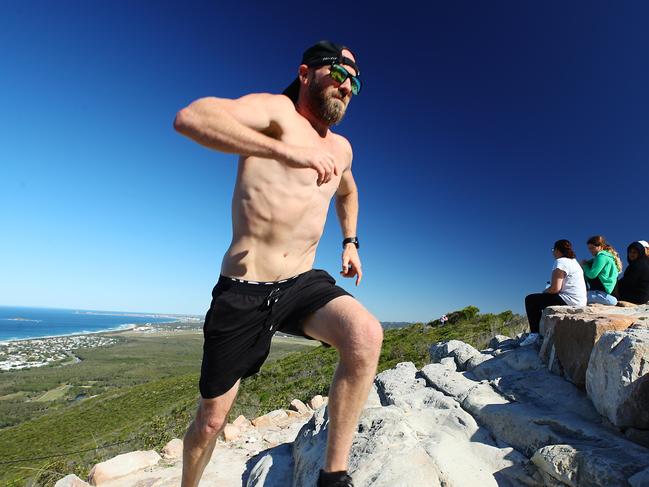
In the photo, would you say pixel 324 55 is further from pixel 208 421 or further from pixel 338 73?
pixel 208 421

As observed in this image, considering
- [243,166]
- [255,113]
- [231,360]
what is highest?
[255,113]

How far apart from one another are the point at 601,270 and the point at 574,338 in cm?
353

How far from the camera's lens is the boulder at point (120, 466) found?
3750 millimetres

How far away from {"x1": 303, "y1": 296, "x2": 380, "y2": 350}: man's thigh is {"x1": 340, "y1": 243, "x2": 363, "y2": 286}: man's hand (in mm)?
515

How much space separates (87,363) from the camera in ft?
290

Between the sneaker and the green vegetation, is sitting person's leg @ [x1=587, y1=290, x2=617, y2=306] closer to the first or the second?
the sneaker

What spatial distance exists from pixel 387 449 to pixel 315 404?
441 centimetres

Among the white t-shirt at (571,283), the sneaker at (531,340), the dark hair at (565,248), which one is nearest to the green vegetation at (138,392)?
the white t-shirt at (571,283)

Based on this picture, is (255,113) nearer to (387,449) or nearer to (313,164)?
(313,164)

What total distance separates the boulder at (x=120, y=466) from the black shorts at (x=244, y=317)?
248 cm

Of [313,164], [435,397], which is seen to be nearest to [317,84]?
[313,164]

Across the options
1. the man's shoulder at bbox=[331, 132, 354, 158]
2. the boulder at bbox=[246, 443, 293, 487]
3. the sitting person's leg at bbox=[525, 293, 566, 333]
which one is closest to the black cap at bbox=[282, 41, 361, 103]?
the man's shoulder at bbox=[331, 132, 354, 158]

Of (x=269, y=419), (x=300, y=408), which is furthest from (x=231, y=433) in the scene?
(x=300, y=408)

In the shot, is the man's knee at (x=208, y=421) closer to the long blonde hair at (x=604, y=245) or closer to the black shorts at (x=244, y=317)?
the black shorts at (x=244, y=317)
